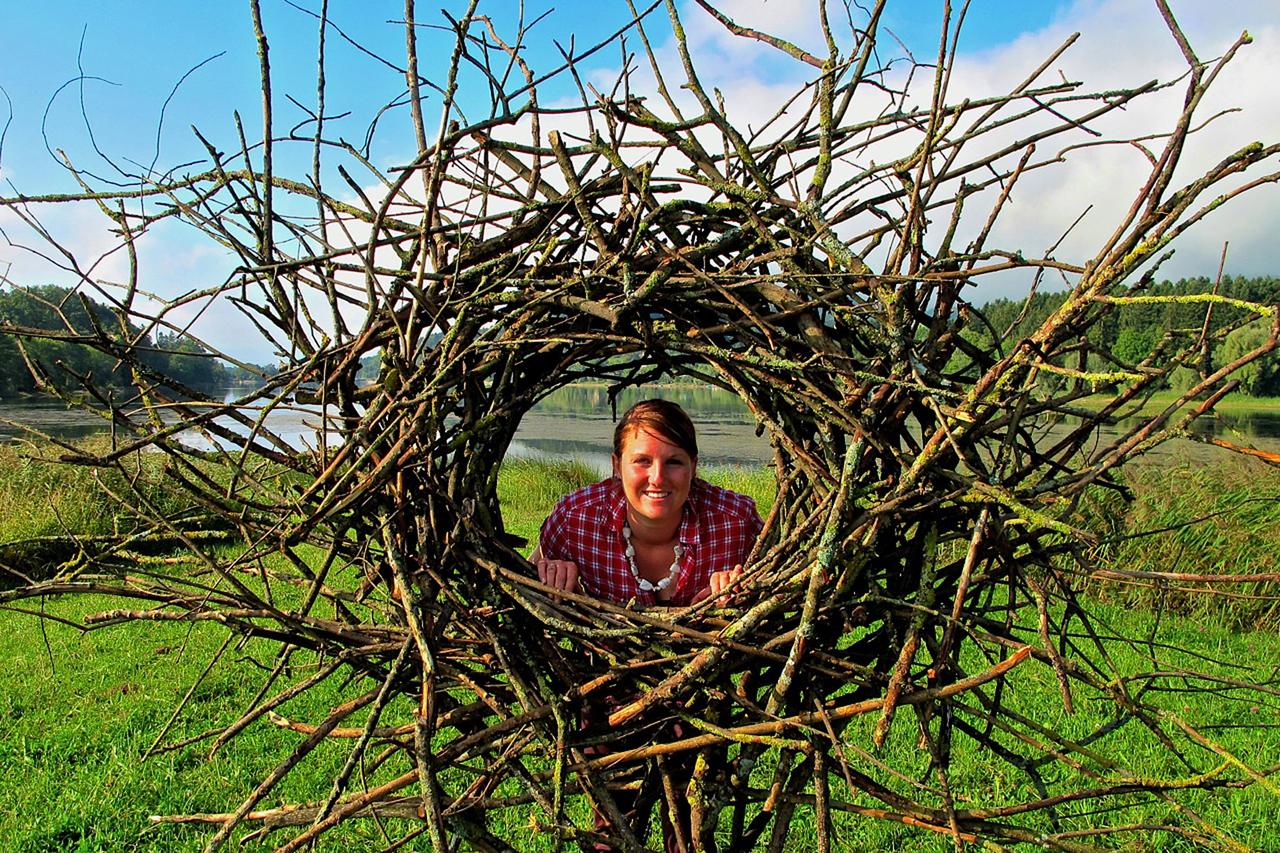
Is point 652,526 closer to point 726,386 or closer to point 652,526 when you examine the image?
point 652,526

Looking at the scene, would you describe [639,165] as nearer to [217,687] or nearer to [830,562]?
[830,562]

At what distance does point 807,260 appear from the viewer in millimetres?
1991

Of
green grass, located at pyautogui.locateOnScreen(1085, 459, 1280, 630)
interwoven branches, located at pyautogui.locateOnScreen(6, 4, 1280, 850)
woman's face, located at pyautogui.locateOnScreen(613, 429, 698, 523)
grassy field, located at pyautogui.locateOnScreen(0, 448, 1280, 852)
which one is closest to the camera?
interwoven branches, located at pyautogui.locateOnScreen(6, 4, 1280, 850)

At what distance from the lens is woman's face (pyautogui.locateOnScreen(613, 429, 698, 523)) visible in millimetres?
2936

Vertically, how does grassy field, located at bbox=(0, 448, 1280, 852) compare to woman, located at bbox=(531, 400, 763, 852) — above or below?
below

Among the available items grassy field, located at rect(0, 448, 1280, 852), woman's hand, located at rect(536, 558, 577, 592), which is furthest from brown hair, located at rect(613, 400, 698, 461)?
grassy field, located at rect(0, 448, 1280, 852)

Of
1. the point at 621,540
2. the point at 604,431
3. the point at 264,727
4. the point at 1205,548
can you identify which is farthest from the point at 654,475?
the point at 604,431

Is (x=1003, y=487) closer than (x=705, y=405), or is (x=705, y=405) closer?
(x=1003, y=487)

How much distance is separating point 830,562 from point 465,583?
0.87 m

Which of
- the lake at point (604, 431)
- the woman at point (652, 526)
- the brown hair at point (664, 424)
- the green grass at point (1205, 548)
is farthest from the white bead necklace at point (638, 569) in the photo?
the lake at point (604, 431)

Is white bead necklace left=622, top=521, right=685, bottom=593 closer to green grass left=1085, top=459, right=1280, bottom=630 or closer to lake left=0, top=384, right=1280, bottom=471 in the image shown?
green grass left=1085, top=459, right=1280, bottom=630

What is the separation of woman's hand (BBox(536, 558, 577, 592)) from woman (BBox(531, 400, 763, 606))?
7.2 inches

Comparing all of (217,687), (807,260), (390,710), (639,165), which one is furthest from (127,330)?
(217,687)

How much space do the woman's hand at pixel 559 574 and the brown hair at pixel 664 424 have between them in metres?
0.47
